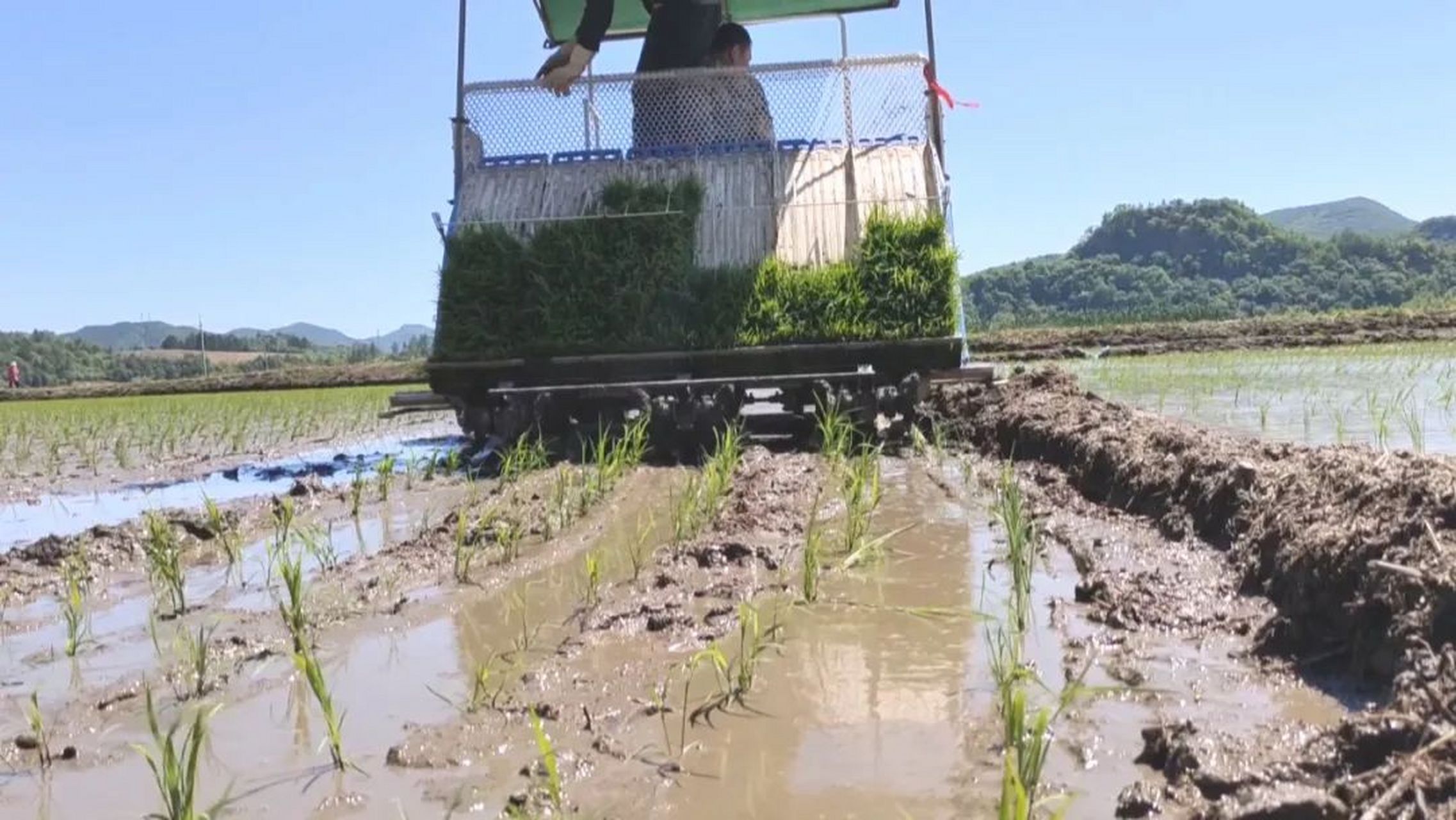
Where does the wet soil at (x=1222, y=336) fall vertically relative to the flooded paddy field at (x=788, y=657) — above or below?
above

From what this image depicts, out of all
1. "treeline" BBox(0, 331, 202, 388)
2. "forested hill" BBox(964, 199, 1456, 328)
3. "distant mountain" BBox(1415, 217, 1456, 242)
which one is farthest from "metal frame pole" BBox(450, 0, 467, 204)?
"distant mountain" BBox(1415, 217, 1456, 242)

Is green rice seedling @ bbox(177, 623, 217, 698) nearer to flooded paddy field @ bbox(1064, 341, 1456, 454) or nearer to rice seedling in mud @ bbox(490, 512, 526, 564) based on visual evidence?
rice seedling in mud @ bbox(490, 512, 526, 564)

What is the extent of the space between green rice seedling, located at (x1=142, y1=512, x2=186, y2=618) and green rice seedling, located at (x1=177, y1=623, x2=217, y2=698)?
548 millimetres

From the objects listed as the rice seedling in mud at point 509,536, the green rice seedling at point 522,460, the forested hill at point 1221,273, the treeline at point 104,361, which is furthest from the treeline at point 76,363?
the rice seedling in mud at point 509,536

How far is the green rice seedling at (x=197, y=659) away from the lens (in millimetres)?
2787

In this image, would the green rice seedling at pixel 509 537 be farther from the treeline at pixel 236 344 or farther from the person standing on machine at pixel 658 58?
the treeline at pixel 236 344

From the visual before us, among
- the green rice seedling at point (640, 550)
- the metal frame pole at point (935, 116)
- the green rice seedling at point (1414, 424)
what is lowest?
the green rice seedling at point (640, 550)

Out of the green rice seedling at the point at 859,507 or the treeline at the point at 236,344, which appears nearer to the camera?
the green rice seedling at the point at 859,507

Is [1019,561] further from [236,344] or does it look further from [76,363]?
[236,344]

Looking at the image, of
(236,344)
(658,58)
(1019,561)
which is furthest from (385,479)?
(236,344)

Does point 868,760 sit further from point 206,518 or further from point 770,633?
point 206,518

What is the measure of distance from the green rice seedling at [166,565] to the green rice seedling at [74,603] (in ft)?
0.71

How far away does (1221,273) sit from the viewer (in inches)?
4193

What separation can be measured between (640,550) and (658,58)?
5.82m
